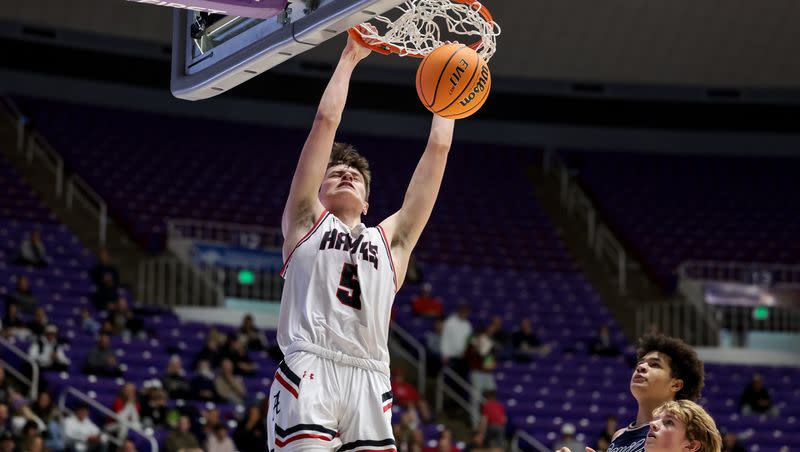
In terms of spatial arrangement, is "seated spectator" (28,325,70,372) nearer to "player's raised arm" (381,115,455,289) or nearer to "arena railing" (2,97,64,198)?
"arena railing" (2,97,64,198)

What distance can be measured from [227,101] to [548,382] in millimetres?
11323

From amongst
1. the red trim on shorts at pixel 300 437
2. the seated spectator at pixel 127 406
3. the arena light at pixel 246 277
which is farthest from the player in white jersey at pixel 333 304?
the arena light at pixel 246 277

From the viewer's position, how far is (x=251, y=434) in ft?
40.8

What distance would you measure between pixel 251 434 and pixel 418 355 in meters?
5.85

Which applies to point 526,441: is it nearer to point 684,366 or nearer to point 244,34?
point 684,366

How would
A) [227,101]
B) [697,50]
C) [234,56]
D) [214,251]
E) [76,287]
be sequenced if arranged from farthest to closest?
[227,101] < [697,50] < [214,251] < [76,287] < [234,56]

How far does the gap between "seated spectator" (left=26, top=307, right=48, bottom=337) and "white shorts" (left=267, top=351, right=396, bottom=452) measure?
33.3 ft

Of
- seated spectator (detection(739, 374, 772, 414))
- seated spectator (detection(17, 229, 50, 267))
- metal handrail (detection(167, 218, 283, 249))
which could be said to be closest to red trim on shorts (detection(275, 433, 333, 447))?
seated spectator (detection(17, 229, 50, 267))

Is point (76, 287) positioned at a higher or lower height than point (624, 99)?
lower

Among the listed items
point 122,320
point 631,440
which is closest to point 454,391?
point 122,320

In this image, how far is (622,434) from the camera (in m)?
5.61

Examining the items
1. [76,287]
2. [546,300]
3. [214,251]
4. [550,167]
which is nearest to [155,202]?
[214,251]

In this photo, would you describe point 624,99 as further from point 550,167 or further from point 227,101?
point 227,101

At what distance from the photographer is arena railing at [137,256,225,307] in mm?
19156
